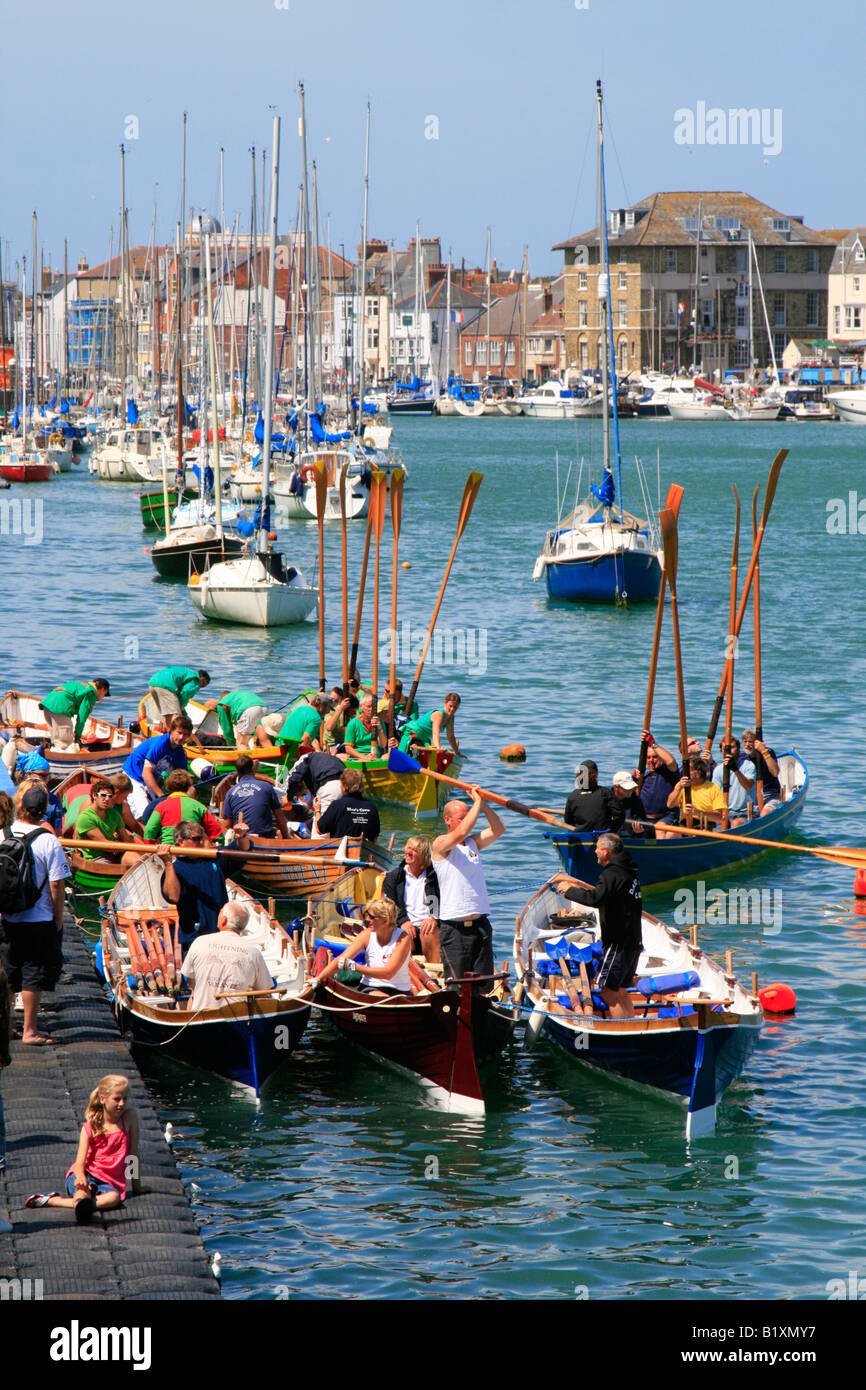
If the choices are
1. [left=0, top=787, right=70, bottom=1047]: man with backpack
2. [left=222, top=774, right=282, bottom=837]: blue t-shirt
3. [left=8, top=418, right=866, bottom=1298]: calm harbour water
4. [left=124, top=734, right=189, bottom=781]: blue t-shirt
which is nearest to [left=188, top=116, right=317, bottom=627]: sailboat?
[left=8, top=418, right=866, bottom=1298]: calm harbour water

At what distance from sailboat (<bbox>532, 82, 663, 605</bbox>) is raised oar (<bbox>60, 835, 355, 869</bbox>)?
26.1 meters

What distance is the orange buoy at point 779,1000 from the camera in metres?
16.5

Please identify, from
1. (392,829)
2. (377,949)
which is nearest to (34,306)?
(392,829)

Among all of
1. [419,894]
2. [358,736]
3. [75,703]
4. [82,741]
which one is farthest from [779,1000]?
[75,703]

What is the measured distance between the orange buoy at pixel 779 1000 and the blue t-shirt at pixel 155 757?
24.2 feet

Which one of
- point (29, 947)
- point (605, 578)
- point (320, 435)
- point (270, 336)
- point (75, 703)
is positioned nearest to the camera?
point (29, 947)

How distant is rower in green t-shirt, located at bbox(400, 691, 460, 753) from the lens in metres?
23.9

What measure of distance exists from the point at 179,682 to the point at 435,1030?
41.5 ft

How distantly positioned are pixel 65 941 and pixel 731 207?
151m

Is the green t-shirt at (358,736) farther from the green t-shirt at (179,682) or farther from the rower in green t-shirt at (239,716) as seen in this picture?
the green t-shirt at (179,682)

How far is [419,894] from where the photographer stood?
14719mm

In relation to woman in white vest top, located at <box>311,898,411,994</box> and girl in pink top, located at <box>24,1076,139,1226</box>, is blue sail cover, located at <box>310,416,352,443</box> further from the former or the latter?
girl in pink top, located at <box>24,1076,139,1226</box>

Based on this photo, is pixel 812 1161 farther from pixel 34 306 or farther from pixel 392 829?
pixel 34 306

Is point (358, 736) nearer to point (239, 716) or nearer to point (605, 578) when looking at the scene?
point (239, 716)
